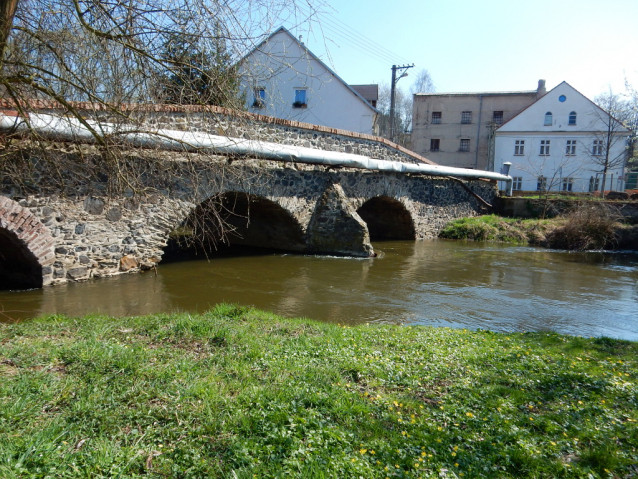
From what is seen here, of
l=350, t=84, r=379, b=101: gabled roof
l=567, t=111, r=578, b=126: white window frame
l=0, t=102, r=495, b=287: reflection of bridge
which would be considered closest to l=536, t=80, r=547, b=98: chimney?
l=567, t=111, r=578, b=126: white window frame

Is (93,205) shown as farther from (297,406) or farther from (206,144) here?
(297,406)

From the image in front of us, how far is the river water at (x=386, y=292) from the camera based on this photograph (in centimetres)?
714

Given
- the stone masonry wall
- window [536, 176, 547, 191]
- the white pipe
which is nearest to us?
the white pipe

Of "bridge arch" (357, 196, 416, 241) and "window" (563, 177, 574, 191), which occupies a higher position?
"window" (563, 177, 574, 191)

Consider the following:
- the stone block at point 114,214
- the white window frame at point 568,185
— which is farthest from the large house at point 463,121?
the stone block at point 114,214

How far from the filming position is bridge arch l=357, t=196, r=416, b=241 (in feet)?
55.1

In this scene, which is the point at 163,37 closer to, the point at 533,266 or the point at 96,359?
the point at 96,359

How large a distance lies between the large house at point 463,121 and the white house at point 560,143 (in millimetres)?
2689

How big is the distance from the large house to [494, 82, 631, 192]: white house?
8.82ft

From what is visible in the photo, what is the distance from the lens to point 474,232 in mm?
18156

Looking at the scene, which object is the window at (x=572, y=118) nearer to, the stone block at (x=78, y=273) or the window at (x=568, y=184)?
the window at (x=568, y=184)

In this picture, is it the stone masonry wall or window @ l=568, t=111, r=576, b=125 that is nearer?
the stone masonry wall

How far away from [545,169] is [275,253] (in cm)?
2478

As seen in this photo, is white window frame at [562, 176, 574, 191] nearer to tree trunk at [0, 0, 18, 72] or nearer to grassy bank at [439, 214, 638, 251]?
grassy bank at [439, 214, 638, 251]
